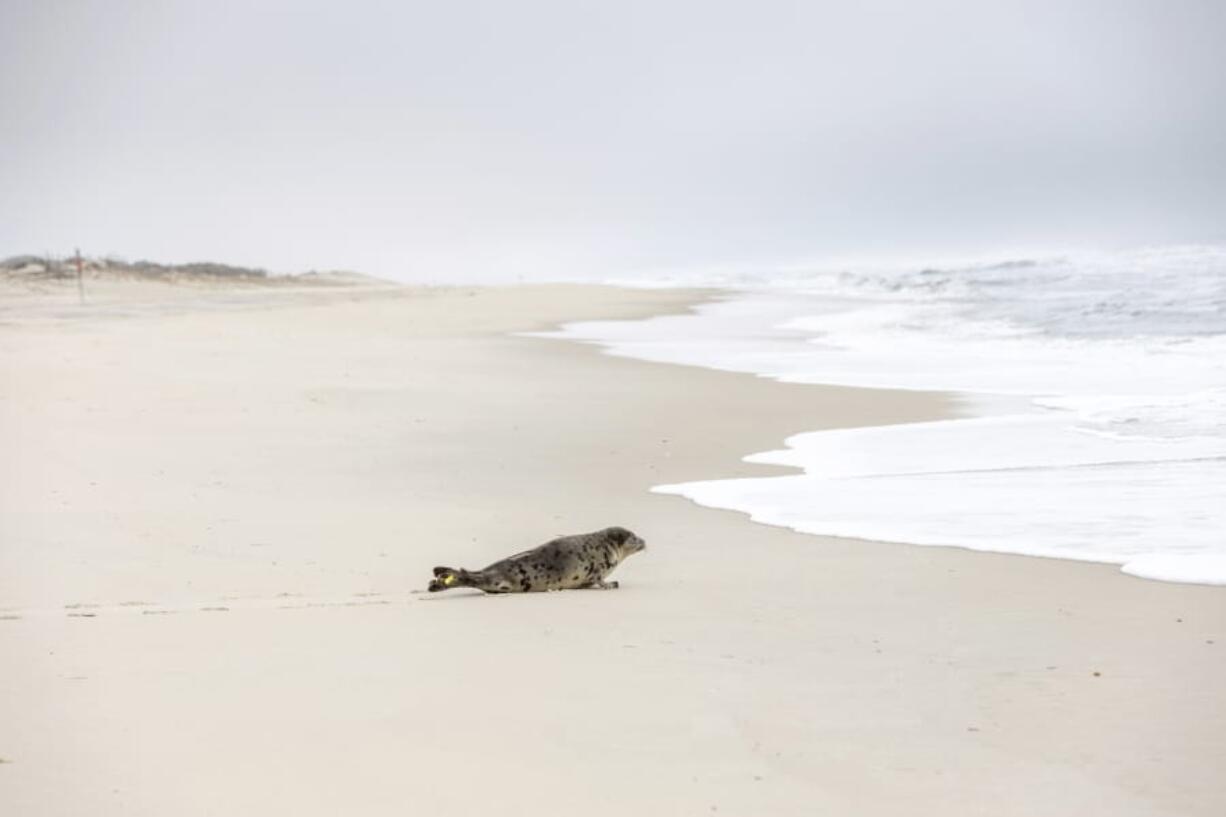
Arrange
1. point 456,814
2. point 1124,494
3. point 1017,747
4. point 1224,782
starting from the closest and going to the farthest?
point 456,814
point 1224,782
point 1017,747
point 1124,494

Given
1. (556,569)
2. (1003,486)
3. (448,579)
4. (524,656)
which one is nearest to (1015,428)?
(1003,486)

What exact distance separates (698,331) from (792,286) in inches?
1184

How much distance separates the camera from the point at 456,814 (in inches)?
132

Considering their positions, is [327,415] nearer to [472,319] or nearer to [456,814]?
[456,814]

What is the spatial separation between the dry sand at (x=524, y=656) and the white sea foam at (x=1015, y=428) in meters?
0.60

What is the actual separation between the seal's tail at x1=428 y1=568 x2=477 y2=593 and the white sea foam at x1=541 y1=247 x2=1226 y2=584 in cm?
235

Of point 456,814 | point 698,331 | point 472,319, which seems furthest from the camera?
point 472,319

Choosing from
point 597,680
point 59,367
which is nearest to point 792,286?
point 59,367

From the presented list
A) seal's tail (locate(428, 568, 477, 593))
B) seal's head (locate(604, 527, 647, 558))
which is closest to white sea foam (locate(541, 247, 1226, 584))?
seal's head (locate(604, 527, 647, 558))

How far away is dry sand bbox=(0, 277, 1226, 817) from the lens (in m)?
3.58

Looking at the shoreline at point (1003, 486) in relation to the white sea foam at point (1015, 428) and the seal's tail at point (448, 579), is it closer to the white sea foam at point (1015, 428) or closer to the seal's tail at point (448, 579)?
the white sea foam at point (1015, 428)

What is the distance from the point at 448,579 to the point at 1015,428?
7.25 meters

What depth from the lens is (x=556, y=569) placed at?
21.1 ft

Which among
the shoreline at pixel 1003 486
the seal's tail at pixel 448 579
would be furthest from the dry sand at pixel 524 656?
the shoreline at pixel 1003 486
